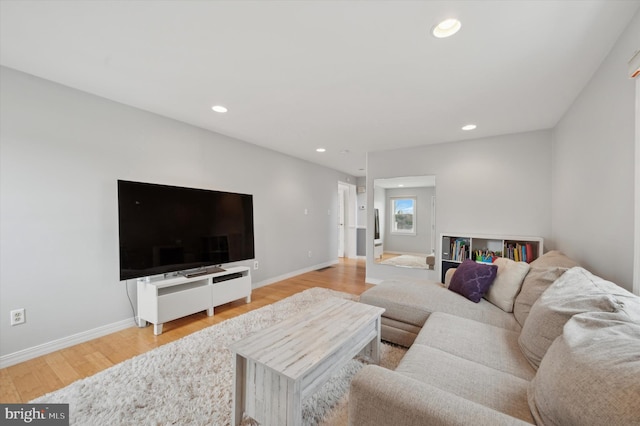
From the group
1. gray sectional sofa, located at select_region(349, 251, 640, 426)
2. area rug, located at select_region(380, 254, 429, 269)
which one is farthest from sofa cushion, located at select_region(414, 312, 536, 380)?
area rug, located at select_region(380, 254, 429, 269)

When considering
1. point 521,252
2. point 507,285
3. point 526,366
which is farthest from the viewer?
point 521,252

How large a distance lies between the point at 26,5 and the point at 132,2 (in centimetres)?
60

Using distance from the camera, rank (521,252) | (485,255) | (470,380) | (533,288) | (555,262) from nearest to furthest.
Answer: (470,380)
(533,288)
(555,262)
(521,252)
(485,255)

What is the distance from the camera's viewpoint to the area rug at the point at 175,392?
1.43 metres

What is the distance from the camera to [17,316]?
2.01 m

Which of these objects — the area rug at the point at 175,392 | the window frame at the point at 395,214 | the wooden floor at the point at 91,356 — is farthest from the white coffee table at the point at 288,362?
the window frame at the point at 395,214

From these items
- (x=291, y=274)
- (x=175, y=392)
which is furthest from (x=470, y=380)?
(x=291, y=274)

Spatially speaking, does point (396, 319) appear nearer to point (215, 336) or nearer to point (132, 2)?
point (215, 336)

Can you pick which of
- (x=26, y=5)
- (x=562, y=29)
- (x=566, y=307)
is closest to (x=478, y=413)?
(x=566, y=307)

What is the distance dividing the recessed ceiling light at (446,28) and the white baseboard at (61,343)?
370cm

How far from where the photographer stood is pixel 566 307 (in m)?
1.19

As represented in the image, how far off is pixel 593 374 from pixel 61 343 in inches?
138

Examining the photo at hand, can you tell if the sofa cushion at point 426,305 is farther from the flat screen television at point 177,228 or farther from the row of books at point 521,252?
the flat screen television at point 177,228

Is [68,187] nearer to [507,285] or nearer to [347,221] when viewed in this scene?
[507,285]
